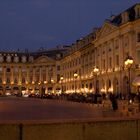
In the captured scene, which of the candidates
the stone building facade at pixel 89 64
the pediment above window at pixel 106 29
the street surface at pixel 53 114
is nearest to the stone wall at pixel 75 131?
the street surface at pixel 53 114

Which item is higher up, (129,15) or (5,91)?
(129,15)

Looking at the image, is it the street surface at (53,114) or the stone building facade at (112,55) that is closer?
the street surface at (53,114)

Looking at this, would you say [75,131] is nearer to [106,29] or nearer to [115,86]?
[115,86]

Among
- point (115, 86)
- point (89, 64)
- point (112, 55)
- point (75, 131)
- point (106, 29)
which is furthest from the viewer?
point (89, 64)

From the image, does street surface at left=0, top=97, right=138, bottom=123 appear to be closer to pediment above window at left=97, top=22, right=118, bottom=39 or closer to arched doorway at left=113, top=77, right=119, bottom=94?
arched doorway at left=113, top=77, right=119, bottom=94

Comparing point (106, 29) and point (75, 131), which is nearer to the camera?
point (75, 131)

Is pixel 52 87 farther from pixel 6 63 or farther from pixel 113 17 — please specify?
pixel 113 17

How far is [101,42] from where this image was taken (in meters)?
75.0

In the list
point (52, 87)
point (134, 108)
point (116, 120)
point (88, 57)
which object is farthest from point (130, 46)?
point (52, 87)

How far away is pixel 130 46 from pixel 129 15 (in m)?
6.00

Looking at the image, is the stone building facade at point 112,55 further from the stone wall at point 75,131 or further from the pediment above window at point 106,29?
the stone wall at point 75,131

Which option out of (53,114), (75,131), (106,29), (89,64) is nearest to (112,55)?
(106,29)

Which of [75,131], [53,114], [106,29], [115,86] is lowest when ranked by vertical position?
[53,114]

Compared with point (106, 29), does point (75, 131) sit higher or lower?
lower
